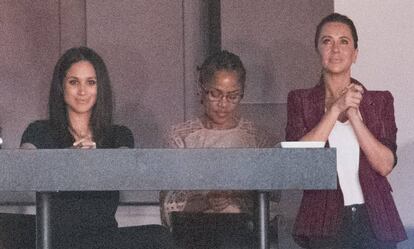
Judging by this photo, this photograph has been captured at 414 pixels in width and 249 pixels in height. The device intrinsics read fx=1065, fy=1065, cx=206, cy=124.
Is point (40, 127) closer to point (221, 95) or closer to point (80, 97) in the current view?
point (80, 97)

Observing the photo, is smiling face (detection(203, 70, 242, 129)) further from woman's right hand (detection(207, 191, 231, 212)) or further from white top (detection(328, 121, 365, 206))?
white top (detection(328, 121, 365, 206))

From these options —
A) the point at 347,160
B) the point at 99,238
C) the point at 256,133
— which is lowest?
the point at 99,238

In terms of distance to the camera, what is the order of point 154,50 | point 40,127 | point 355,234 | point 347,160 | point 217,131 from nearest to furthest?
point 355,234 < point 347,160 < point 40,127 < point 217,131 < point 154,50

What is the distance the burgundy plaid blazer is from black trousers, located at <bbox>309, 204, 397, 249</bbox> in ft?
0.07

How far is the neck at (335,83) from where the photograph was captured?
3916 mm

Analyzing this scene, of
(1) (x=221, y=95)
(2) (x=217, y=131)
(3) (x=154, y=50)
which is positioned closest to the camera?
(1) (x=221, y=95)

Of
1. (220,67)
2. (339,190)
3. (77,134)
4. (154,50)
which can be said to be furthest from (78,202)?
(154,50)

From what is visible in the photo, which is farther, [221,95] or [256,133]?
[256,133]

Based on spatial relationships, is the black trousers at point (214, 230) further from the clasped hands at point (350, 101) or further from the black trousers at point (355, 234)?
the clasped hands at point (350, 101)

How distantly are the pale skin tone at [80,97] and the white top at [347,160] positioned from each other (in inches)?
36.1

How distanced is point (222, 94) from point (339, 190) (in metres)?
0.65

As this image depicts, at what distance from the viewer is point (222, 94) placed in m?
4.16

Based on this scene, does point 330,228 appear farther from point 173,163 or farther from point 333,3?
point 333,3

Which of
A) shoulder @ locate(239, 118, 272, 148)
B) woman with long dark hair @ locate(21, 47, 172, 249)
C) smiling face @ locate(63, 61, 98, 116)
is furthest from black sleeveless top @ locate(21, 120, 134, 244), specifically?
shoulder @ locate(239, 118, 272, 148)
